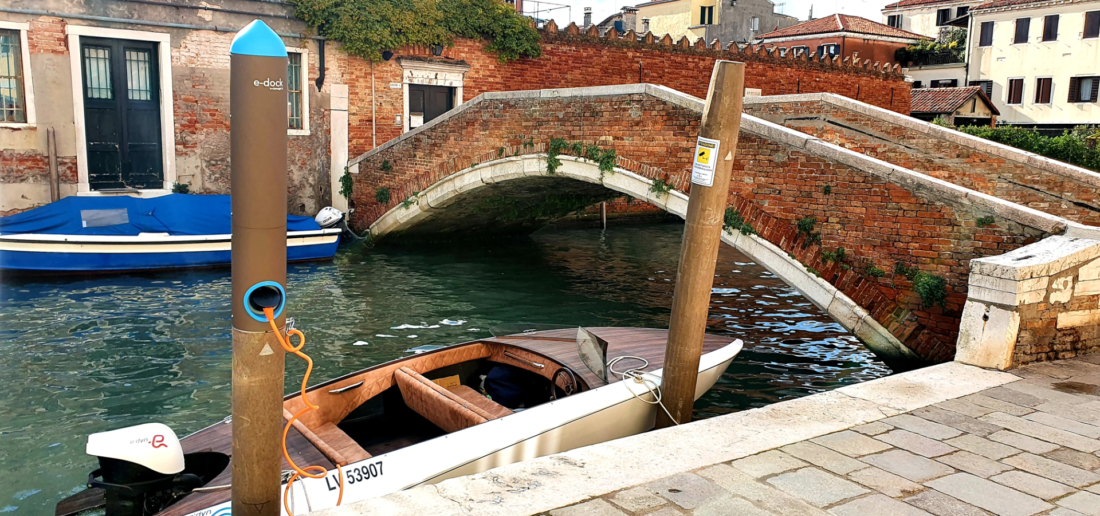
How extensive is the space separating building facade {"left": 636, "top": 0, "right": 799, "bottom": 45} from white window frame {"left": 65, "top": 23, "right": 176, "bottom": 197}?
64.4 ft

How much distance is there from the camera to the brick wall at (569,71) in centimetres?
1145

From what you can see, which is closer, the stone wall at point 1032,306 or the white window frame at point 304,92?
the stone wall at point 1032,306

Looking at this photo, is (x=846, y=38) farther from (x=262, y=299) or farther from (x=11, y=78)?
(x=262, y=299)

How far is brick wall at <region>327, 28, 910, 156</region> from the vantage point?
37.6 ft

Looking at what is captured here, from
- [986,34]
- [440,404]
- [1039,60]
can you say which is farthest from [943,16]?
[440,404]

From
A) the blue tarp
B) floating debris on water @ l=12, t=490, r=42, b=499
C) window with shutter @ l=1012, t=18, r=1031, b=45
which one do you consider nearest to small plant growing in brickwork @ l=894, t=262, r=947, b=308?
floating debris on water @ l=12, t=490, r=42, b=499

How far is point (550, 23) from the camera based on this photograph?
12805mm

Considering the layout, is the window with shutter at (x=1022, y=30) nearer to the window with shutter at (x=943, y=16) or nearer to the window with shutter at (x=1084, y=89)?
the window with shutter at (x=1084, y=89)

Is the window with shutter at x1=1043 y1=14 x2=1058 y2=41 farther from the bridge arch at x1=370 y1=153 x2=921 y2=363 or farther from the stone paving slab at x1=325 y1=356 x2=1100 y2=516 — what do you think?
the stone paving slab at x1=325 y1=356 x2=1100 y2=516

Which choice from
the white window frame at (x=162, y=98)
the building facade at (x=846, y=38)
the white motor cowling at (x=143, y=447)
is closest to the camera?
the white motor cowling at (x=143, y=447)

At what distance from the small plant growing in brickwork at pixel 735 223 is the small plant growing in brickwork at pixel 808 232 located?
1.49ft

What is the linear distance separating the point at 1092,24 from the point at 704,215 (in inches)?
996

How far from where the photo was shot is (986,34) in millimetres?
25109

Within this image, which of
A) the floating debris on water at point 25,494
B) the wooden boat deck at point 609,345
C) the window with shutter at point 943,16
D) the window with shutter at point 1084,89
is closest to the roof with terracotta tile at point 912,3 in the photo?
the window with shutter at point 943,16
